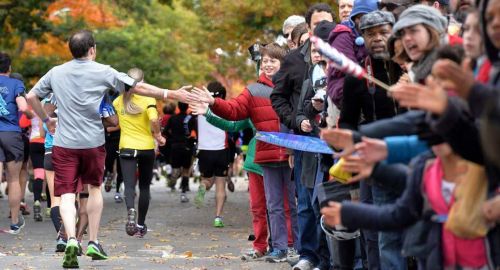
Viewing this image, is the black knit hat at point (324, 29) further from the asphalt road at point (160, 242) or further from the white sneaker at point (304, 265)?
the asphalt road at point (160, 242)

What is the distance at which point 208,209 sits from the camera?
70.8ft

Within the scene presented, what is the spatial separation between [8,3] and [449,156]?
23926 millimetres

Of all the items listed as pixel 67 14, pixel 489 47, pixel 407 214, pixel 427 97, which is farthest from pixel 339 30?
pixel 67 14

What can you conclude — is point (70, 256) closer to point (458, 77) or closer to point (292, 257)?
point (292, 257)

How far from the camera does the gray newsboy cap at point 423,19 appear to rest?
21.2 feet

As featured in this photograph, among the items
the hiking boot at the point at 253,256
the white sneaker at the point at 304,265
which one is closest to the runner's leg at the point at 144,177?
the hiking boot at the point at 253,256

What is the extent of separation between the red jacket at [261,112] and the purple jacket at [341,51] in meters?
3.19

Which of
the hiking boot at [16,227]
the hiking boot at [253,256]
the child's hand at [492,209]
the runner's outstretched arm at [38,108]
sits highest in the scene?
the child's hand at [492,209]

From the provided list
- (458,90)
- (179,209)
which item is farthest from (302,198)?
(179,209)

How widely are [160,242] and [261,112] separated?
125 inches

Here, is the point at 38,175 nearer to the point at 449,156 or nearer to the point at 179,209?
the point at 179,209

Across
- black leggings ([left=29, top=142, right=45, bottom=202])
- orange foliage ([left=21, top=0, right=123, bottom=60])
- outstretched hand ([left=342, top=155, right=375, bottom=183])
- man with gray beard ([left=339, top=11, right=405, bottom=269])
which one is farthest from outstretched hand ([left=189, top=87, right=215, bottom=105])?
orange foliage ([left=21, top=0, right=123, bottom=60])

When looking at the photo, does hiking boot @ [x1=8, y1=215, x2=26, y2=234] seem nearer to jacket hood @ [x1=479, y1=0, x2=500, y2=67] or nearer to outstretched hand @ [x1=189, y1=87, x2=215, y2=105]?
outstretched hand @ [x1=189, y1=87, x2=215, y2=105]

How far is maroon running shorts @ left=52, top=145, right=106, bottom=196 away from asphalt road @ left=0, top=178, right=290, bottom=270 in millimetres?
704
